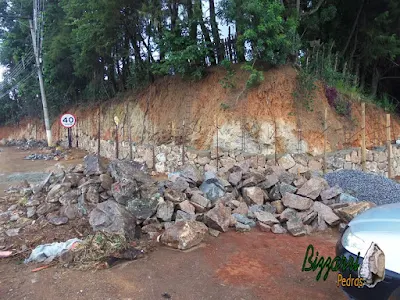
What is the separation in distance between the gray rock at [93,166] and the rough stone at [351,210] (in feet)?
15.6

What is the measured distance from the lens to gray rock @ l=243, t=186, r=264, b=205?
639cm

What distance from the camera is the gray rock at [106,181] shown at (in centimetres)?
583

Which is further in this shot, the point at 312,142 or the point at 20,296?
the point at 312,142

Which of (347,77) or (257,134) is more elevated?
(347,77)

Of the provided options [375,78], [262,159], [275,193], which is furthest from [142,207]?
[375,78]

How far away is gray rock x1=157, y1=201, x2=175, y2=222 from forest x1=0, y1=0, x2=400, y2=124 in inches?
260

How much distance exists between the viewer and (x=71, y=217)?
5.48 metres

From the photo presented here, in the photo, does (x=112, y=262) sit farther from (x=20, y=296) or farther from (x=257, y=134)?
(x=257, y=134)

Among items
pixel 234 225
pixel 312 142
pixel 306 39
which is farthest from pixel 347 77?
pixel 234 225

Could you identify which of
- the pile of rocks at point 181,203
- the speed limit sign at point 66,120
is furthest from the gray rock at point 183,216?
the speed limit sign at point 66,120

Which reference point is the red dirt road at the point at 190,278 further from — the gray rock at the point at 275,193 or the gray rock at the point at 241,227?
the gray rock at the point at 275,193

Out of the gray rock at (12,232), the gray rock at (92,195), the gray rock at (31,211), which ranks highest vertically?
the gray rock at (92,195)

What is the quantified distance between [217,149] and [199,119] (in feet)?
5.68

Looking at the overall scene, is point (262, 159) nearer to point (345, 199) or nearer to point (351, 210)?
point (345, 199)
